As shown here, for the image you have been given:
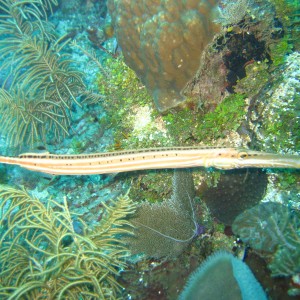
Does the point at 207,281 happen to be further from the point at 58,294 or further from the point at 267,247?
the point at 58,294

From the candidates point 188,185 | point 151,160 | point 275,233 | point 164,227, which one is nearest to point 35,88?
point 151,160

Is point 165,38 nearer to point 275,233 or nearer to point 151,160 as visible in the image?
point 151,160

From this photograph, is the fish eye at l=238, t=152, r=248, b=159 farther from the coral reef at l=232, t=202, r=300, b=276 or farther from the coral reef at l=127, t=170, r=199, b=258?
the coral reef at l=127, t=170, r=199, b=258

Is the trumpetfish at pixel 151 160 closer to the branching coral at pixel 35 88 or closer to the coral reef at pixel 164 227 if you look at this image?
the coral reef at pixel 164 227

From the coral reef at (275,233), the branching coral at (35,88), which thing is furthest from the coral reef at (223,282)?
the branching coral at (35,88)

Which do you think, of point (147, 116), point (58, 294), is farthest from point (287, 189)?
point (58, 294)

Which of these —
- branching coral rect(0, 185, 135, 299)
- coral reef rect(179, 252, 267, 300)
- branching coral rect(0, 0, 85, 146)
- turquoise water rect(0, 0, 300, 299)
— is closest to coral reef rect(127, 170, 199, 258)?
turquoise water rect(0, 0, 300, 299)
